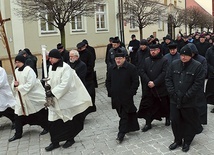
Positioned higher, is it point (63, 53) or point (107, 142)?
point (63, 53)

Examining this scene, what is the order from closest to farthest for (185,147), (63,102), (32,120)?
(185,147) < (63,102) < (32,120)

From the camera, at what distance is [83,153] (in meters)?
5.38

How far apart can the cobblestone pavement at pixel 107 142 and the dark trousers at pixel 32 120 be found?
209 mm

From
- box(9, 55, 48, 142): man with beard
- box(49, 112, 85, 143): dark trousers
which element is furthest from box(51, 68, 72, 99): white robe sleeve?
box(9, 55, 48, 142): man with beard

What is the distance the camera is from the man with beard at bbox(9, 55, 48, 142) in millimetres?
6148

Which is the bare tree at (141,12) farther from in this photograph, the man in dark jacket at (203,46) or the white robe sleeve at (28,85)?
the white robe sleeve at (28,85)

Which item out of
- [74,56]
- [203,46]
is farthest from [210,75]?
[203,46]

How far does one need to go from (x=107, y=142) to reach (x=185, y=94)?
176 centimetres

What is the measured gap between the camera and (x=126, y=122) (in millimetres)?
5848

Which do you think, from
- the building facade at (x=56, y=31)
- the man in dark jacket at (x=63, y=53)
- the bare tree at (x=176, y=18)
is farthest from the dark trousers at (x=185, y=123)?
the bare tree at (x=176, y=18)

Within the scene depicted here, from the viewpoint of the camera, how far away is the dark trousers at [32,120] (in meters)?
6.41

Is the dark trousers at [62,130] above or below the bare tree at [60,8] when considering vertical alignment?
below

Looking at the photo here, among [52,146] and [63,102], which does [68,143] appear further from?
[63,102]

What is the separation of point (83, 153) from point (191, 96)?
204cm
